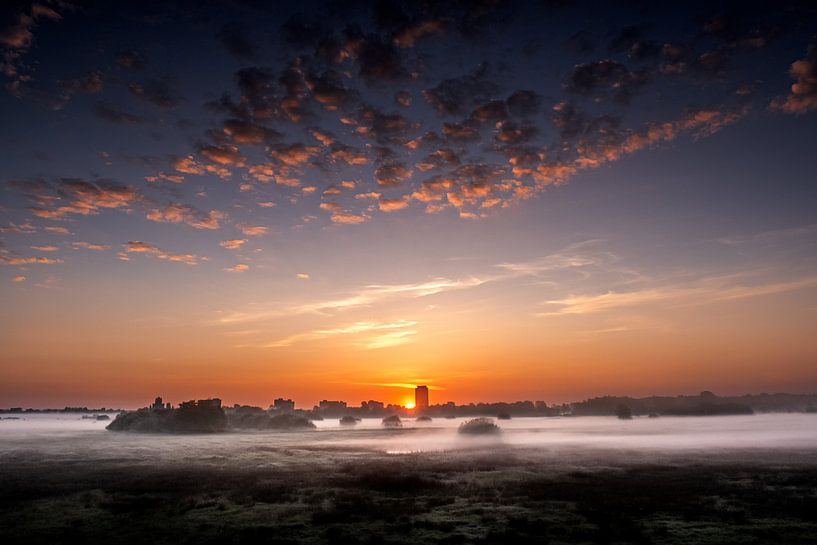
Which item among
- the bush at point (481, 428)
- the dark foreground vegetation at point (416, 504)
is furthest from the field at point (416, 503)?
the bush at point (481, 428)

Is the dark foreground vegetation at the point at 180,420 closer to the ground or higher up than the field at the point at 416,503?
higher up

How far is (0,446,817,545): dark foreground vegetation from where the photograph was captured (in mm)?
21797

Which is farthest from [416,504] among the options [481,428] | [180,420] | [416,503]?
[180,420]

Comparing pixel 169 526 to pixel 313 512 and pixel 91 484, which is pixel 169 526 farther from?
pixel 91 484

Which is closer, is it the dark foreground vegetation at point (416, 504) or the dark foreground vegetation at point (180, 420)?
the dark foreground vegetation at point (416, 504)

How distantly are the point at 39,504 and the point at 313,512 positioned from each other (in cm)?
1723

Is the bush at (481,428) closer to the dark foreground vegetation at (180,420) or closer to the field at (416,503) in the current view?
the dark foreground vegetation at (180,420)

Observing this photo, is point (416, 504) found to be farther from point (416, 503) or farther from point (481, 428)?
point (481, 428)

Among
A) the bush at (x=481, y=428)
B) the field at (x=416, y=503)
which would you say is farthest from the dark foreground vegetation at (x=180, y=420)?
the field at (x=416, y=503)

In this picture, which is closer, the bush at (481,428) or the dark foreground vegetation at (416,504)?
the dark foreground vegetation at (416,504)

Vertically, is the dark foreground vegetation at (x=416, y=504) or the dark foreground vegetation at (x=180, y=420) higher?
the dark foreground vegetation at (x=180, y=420)

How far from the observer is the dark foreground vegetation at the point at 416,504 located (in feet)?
71.5

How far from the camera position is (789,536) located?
20406mm

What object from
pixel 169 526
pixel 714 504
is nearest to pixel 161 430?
pixel 169 526
